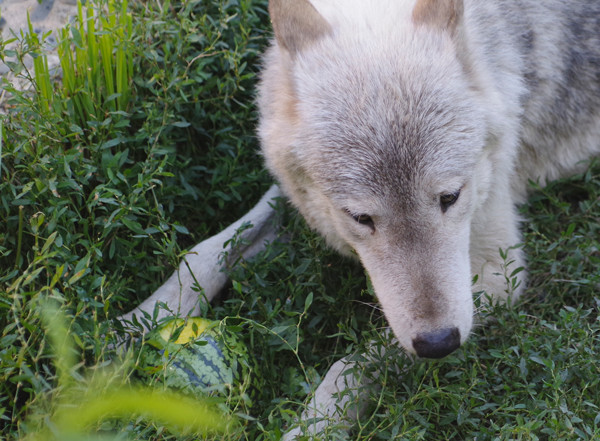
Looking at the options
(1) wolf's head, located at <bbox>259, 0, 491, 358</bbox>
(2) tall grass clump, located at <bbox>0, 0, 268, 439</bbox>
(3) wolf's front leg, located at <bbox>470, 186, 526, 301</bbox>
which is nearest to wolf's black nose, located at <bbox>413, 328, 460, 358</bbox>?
(1) wolf's head, located at <bbox>259, 0, 491, 358</bbox>

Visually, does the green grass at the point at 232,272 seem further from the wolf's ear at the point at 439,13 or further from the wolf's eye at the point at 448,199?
the wolf's ear at the point at 439,13

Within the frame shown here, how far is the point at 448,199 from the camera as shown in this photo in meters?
2.76

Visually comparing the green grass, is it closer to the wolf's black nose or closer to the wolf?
the wolf's black nose

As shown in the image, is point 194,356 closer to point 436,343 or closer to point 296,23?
point 436,343

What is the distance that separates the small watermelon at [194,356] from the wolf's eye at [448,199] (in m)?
1.12

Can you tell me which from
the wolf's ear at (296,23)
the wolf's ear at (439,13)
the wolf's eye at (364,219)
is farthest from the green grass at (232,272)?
the wolf's ear at (439,13)

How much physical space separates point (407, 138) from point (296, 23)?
81cm

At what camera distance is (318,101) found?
9.24ft

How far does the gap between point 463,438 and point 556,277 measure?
50.3 inches

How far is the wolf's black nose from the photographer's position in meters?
2.60

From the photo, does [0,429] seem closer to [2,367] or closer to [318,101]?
[2,367]

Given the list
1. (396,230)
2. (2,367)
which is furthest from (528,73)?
(2,367)

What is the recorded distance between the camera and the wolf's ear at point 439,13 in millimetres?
2814

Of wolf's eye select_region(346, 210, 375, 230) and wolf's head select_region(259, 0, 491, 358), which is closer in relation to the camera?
wolf's head select_region(259, 0, 491, 358)
